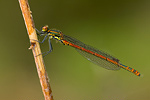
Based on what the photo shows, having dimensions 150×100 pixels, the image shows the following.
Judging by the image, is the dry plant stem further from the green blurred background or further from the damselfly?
the green blurred background

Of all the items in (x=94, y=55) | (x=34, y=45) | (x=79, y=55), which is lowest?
(x=34, y=45)

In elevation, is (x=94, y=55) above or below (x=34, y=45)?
above

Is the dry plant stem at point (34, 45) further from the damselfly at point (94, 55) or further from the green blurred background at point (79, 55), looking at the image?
the green blurred background at point (79, 55)

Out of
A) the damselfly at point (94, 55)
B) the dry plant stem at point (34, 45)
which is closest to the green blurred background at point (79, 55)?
the damselfly at point (94, 55)

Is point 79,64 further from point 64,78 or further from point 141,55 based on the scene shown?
point 141,55

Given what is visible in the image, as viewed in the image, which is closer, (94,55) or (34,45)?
(34,45)

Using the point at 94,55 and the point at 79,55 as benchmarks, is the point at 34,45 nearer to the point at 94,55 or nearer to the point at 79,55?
the point at 94,55

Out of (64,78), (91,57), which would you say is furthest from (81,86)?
(91,57)

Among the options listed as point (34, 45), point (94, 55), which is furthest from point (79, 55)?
point (34, 45)

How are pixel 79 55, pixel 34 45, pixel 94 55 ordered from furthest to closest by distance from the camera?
pixel 79 55 < pixel 94 55 < pixel 34 45

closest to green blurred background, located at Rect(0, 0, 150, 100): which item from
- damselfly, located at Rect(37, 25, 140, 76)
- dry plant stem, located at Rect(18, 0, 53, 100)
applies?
damselfly, located at Rect(37, 25, 140, 76)
